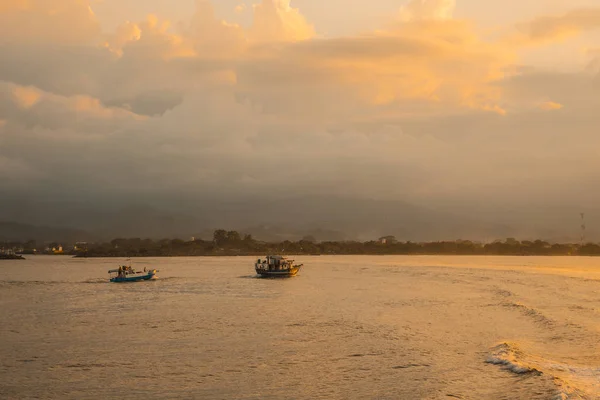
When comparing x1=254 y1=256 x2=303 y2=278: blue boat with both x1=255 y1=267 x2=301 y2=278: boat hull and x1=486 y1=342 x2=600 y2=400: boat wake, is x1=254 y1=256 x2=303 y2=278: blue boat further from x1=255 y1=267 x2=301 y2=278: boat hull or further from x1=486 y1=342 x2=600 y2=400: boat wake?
x1=486 y1=342 x2=600 y2=400: boat wake

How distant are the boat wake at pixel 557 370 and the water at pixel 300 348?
10cm

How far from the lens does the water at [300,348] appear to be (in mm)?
31672

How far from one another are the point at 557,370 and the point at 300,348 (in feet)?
60.0

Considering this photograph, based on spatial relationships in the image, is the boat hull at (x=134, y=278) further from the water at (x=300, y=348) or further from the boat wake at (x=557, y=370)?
the boat wake at (x=557, y=370)

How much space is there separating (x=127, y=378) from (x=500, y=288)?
85069 millimetres

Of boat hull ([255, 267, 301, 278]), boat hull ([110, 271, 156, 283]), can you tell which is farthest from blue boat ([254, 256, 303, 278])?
boat hull ([110, 271, 156, 283])

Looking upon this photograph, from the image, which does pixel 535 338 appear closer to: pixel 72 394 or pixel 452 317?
pixel 452 317

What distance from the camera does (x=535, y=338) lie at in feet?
160

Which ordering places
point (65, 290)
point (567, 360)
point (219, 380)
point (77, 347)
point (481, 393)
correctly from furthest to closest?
point (65, 290)
point (77, 347)
point (567, 360)
point (219, 380)
point (481, 393)

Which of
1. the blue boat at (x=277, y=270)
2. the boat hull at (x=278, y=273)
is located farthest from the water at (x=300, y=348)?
the blue boat at (x=277, y=270)

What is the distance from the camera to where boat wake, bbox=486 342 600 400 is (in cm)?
2955

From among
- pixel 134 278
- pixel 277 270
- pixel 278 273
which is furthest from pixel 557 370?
pixel 134 278

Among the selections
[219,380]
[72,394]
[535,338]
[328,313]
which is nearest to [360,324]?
[328,313]

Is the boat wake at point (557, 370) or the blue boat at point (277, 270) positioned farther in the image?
the blue boat at point (277, 270)
